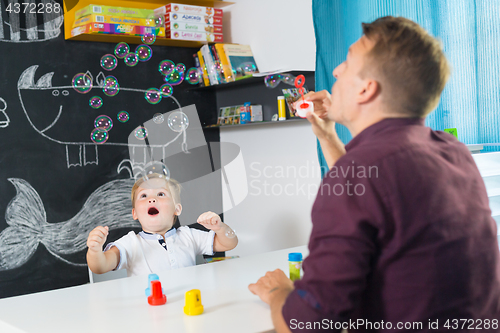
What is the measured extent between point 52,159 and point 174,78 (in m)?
1.06

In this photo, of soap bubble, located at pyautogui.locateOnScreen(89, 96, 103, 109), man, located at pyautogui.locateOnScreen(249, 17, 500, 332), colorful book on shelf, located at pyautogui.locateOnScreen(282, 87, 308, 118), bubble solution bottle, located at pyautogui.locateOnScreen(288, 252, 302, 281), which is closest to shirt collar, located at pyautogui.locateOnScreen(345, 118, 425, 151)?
man, located at pyautogui.locateOnScreen(249, 17, 500, 332)

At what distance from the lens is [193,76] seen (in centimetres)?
365

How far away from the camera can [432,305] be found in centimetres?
78

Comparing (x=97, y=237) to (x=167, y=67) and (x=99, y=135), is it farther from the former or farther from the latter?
(x=167, y=67)

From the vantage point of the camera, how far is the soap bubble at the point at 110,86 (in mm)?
3287

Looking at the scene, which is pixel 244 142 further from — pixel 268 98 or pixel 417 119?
pixel 417 119

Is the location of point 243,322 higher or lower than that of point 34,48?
lower

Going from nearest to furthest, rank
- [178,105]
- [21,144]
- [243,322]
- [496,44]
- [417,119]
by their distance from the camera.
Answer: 1. [417,119]
2. [243,322]
3. [496,44]
4. [21,144]
5. [178,105]

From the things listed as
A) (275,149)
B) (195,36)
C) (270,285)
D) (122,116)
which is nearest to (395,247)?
(270,285)

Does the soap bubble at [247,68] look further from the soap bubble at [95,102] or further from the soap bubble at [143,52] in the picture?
the soap bubble at [95,102]

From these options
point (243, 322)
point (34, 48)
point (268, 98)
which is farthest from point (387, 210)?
point (34, 48)

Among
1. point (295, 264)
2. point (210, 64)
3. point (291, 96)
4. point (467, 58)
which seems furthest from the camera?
point (210, 64)

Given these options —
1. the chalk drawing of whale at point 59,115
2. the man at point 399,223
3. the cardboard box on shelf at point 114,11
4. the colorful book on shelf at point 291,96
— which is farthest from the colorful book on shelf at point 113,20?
the man at point 399,223

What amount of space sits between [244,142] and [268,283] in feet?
7.89
